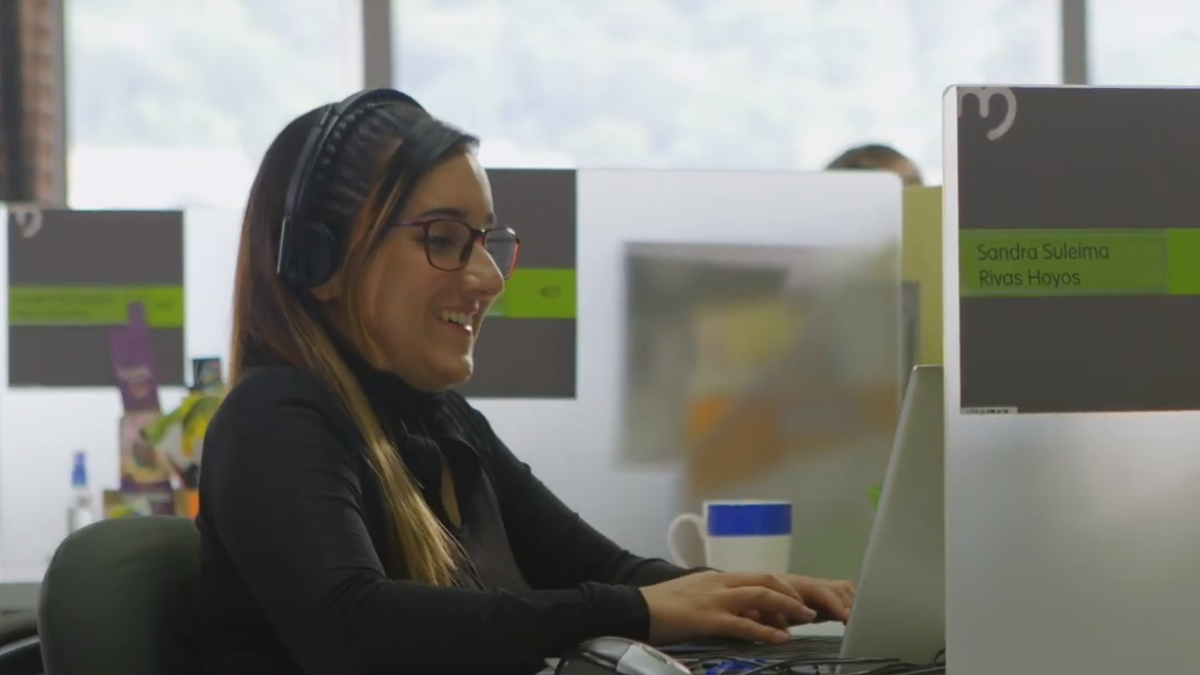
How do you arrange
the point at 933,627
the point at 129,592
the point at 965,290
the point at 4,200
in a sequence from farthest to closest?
the point at 4,200, the point at 129,592, the point at 933,627, the point at 965,290

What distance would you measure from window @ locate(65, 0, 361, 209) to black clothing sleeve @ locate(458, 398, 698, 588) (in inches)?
95.2

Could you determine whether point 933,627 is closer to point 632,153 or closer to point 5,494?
point 5,494

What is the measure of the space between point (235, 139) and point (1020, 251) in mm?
3155

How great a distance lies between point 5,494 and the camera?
204cm

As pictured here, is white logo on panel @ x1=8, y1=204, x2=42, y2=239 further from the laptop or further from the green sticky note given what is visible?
the laptop

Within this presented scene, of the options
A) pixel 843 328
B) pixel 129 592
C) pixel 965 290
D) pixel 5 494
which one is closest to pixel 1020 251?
pixel 965 290

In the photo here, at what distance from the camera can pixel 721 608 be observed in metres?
1.14

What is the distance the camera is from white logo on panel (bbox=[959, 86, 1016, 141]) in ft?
2.73

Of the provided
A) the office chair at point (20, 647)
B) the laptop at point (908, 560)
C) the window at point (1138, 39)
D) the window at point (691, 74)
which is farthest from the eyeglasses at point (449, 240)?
the window at point (1138, 39)

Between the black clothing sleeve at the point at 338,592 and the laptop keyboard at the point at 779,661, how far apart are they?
0.06 metres

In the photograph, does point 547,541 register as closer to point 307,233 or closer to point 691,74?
point 307,233

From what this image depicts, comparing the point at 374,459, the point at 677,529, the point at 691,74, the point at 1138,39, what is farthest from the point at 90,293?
the point at 1138,39

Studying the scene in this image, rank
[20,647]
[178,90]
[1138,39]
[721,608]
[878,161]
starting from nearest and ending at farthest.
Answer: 1. [721,608]
2. [20,647]
3. [878,161]
4. [178,90]
5. [1138,39]

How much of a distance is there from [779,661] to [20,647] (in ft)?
2.61
